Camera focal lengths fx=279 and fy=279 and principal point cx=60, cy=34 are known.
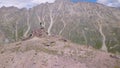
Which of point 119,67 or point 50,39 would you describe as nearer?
point 119,67

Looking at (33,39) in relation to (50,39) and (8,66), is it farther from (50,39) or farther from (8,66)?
(8,66)

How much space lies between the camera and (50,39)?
51.5 metres

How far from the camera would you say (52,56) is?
46.1 metres

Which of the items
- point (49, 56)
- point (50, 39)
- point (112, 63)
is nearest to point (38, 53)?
point (49, 56)

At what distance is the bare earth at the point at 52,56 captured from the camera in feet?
148

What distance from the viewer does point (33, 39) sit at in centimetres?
5181

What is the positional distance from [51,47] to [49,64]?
4764 mm

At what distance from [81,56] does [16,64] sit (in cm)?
1097

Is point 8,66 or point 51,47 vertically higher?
point 51,47

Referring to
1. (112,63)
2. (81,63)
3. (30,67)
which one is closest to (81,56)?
(81,63)

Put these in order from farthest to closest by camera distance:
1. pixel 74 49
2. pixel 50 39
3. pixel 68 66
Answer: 1. pixel 50 39
2. pixel 74 49
3. pixel 68 66

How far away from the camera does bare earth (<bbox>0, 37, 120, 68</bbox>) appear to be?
45094 mm

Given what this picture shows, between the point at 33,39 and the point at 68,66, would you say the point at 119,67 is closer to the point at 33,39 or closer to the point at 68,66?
the point at 68,66

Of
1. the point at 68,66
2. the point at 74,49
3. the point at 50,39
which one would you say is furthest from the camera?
the point at 50,39
